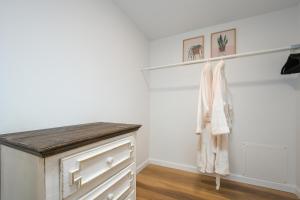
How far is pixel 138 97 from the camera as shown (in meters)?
2.23

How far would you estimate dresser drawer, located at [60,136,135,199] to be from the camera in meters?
0.66

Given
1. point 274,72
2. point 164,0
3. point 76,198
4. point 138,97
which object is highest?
point 164,0

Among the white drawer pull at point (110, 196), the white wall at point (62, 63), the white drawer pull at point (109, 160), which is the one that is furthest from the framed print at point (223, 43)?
the white drawer pull at point (110, 196)

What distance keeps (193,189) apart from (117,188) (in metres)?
1.18

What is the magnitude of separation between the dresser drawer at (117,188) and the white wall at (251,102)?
135 centimetres

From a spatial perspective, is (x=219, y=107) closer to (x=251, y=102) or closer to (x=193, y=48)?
(x=251, y=102)

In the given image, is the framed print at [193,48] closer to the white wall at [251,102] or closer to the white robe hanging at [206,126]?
the white wall at [251,102]

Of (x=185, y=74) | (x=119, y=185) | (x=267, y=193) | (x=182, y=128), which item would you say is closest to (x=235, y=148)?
(x=267, y=193)

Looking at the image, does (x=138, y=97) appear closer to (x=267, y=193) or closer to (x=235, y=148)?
(x=235, y=148)

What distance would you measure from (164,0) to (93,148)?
171cm

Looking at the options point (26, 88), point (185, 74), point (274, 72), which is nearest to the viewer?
point (26, 88)

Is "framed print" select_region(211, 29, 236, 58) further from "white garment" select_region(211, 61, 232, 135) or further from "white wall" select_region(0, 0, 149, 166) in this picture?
"white wall" select_region(0, 0, 149, 166)

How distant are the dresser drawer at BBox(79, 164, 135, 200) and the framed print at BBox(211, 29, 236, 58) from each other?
1865 mm

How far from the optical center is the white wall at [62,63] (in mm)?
879
